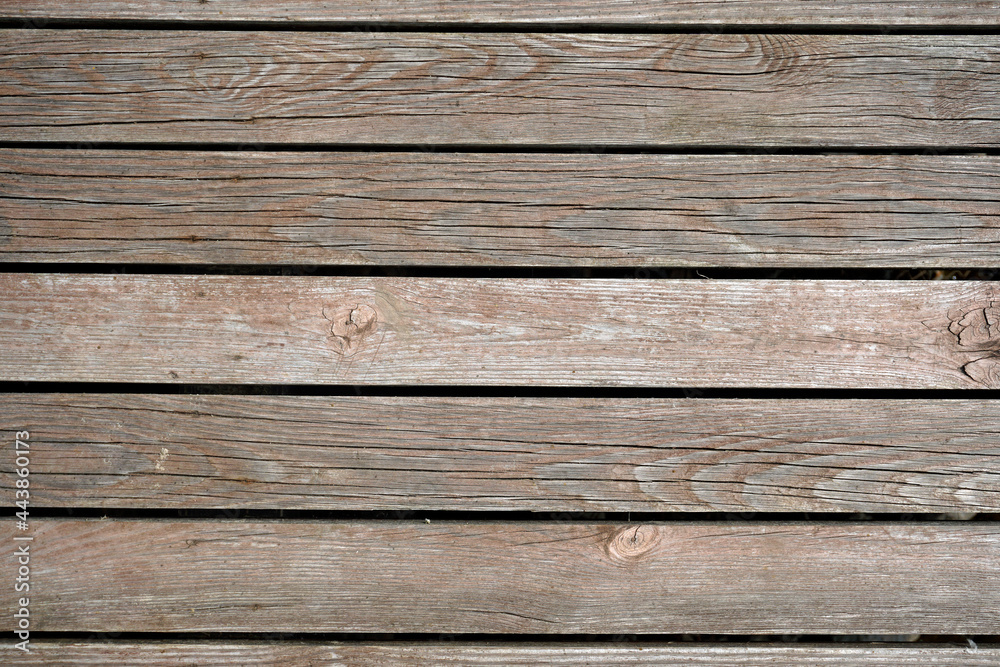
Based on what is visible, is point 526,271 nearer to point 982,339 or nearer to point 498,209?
point 498,209

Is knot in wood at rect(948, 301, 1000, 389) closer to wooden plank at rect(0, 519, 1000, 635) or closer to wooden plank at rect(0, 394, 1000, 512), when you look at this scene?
wooden plank at rect(0, 394, 1000, 512)

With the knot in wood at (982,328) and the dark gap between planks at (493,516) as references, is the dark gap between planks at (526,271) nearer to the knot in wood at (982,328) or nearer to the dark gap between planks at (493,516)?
the knot in wood at (982,328)

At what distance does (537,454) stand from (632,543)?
264mm

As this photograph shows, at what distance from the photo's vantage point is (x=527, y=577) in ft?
3.91

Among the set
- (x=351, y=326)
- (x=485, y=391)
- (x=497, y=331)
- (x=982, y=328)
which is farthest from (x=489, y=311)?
(x=982, y=328)

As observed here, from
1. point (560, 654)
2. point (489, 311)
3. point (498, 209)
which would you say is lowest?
point (560, 654)

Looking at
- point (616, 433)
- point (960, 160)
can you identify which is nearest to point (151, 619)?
point (616, 433)

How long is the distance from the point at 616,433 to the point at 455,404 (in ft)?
1.07

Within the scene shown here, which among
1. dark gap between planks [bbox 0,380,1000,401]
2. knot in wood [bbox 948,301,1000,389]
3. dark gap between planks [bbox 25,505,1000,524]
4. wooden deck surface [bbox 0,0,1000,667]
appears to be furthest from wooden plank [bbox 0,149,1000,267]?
dark gap between planks [bbox 25,505,1000,524]

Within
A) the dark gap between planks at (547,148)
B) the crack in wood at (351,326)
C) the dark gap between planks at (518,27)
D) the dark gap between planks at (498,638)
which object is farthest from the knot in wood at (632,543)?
the dark gap between planks at (518,27)

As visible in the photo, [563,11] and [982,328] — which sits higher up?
[563,11]

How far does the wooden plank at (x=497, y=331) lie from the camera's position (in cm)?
116

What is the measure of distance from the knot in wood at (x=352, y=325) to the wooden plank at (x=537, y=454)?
0.36 ft

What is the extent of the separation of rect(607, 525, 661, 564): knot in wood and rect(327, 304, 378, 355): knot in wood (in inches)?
25.3
